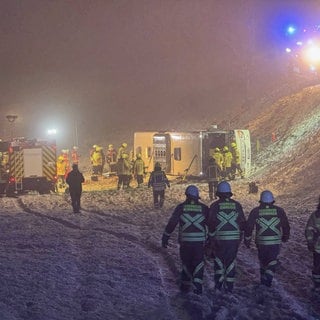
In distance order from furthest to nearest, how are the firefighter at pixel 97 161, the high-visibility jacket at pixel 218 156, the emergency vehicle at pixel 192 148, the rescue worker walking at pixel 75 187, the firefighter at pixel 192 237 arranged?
1. the firefighter at pixel 97 161
2. the emergency vehicle at pixel 192 148
3. the high-visibility jacket at pixel 218 156
4. the rescue worker walking at pixel 75 187
5. the firefighter at pixel 192 237

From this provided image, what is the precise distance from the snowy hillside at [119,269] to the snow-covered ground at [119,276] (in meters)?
0.01

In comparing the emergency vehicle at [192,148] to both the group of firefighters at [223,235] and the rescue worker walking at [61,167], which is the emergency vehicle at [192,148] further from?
the group of firefighters at [223,235]

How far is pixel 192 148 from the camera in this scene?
24562 mm

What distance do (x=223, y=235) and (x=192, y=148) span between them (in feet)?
56.3

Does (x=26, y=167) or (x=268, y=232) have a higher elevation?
(x=26, y=167)

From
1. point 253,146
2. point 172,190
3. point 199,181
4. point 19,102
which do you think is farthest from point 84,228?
point 19,102

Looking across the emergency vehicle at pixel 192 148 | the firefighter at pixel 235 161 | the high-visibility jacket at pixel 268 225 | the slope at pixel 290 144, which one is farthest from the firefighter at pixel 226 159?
the high-visibility jacket at pixel 268 225

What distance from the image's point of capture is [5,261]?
31.1 feet

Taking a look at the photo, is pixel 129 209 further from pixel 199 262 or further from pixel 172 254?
pixel 199 262

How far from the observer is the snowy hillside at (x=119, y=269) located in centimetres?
683

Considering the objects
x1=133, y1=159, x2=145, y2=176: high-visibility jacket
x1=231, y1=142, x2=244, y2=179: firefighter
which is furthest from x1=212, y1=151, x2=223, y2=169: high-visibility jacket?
x1=133, y1=159, x2=145, y2=176: high-visibility jacket

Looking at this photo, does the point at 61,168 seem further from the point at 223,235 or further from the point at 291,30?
the point at 291,30

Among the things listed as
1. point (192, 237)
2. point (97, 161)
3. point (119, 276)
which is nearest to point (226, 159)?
point (97, 161)

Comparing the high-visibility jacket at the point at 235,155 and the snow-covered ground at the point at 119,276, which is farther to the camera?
the high-visibility jacket at the point at 235,155
